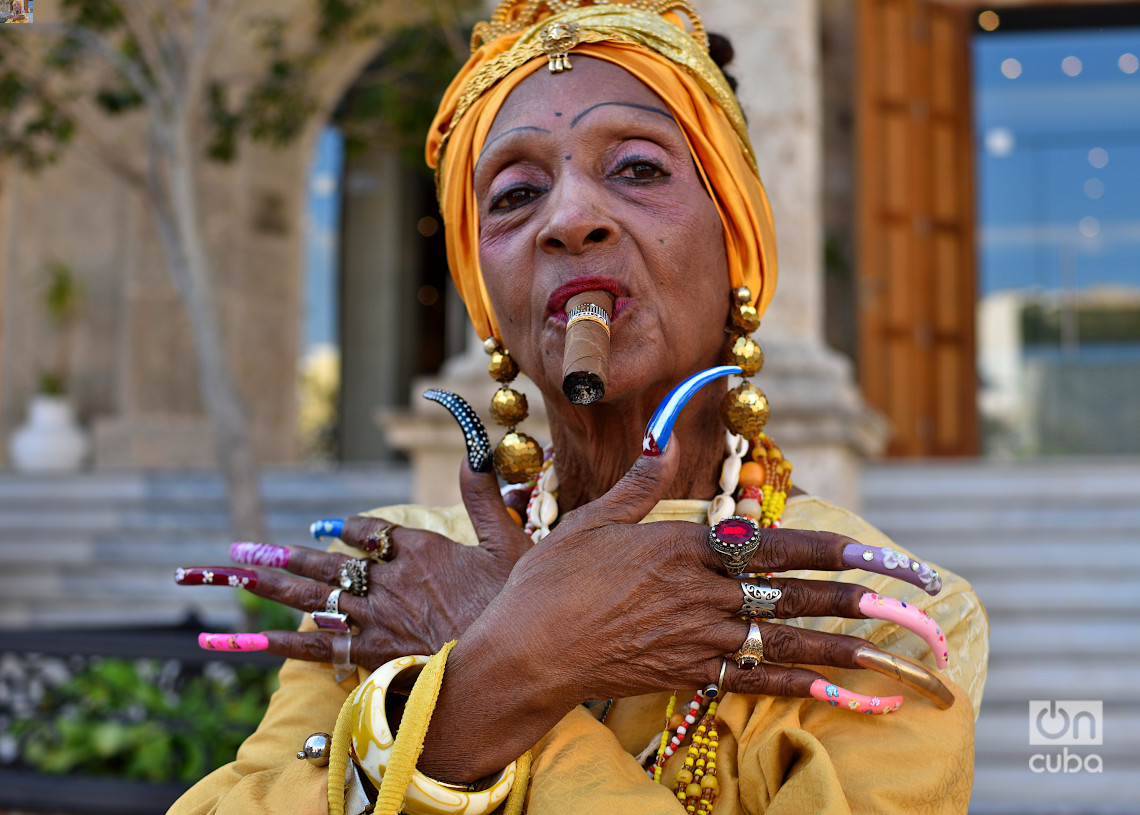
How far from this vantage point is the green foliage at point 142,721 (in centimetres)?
354

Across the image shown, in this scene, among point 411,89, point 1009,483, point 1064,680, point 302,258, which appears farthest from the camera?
point 302,258

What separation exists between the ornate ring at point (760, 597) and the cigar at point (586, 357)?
0.27m

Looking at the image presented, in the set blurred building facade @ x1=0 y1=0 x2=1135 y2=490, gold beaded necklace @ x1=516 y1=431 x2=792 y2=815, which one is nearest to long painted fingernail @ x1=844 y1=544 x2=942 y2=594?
gold beaded necklace @ x1=516 y1=431 x2=792 y2=815

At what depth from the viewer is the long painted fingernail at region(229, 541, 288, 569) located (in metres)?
1.35

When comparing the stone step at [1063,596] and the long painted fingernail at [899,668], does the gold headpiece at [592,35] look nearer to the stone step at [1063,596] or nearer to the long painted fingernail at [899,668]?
the long painted fingernail at [899,668]

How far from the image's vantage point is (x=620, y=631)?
3.65 ft

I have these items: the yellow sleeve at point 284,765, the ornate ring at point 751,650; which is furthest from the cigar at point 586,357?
the yellow sleeve at point 284,765

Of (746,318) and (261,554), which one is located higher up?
(746,318)

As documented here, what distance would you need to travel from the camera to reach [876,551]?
3.45 feet

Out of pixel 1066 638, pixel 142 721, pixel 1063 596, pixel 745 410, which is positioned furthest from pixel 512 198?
pixel 1063 596

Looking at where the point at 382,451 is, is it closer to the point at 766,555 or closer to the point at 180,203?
the point at 180,203

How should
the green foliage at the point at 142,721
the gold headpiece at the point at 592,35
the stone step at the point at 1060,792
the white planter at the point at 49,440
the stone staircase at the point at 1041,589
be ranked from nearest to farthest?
the gold headpiece at the point at 592,35 < the green foliage at the point at 142,721 < the stone step at the point at 1060,792 < the stone staircase at the point at 1041,589 < the white planter at the point at 49,440

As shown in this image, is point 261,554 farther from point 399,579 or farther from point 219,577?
point 399,579

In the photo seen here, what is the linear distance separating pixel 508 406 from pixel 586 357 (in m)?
0.35
